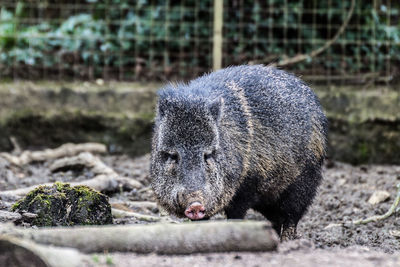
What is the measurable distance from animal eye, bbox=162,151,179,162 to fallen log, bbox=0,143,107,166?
3.35m

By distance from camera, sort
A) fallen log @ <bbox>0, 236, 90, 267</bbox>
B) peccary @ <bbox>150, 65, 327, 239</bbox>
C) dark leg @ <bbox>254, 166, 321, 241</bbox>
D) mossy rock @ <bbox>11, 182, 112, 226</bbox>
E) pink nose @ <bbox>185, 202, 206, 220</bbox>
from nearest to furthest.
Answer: fallen log @ <bbox>0, 236, 90, 267</bbox> → pink nose @ <bbox>185, 202, 206, 220</bbox> → mossy rock @ <bbox>11, 182, 112, 226</bbox> → peccary @ <bbox>150, 65, 327, 239</bbox> → dark leg @ <bbox>254, 166, 321, 241</bbox>

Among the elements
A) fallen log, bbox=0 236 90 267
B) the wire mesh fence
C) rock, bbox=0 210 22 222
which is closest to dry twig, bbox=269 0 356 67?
the wire mesh fence

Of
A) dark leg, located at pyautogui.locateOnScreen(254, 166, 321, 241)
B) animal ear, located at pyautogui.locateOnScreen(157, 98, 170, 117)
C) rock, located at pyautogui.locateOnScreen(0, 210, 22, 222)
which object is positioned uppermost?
animal ear, located at pyautogui.locateOnScreen(157, 98, 170, 117)

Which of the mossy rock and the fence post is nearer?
the mossy rock

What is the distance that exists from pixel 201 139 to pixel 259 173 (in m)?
0.69

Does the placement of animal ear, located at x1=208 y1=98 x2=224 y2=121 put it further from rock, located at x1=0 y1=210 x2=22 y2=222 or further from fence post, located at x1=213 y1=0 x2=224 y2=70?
fence post, located at x1=213 y1=0 x2=224 y2=70

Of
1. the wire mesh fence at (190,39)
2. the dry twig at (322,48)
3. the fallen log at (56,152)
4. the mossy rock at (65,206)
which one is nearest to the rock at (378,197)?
the wire mesh fence at (190,39)

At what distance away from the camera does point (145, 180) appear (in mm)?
6773

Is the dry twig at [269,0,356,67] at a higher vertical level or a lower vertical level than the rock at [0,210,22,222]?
higher

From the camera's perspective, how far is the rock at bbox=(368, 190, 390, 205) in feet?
20.4

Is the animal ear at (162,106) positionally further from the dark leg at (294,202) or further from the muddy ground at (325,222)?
the dark leg at (294,202)

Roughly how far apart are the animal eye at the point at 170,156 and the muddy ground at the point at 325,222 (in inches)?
27.7

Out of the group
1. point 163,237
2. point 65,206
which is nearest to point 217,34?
point 65,206

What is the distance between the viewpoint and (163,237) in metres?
3.21
